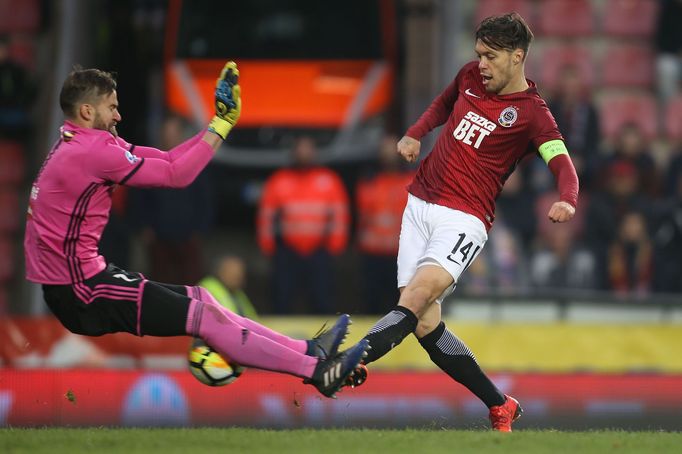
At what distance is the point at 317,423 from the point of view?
9.54m

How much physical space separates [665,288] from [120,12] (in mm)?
7212

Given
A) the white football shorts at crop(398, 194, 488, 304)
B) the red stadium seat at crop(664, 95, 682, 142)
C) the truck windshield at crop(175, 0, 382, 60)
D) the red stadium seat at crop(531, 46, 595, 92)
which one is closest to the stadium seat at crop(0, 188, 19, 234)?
the truck windshield at crop(175, 0, 382, 60)

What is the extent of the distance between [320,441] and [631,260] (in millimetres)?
6308

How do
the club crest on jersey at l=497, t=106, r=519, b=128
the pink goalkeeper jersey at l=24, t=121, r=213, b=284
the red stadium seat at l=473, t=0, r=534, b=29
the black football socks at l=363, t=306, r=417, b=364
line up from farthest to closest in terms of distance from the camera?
the red stadium seat at l=473, t=0, r=534, b=29 → the club crest on jersey at l=497, t=106, r=519, b=128 → the black football socks at l=363, t=306, r=417, b=364 → the pink goalkeeper jersey at l=24, t=121, r=213, b=284

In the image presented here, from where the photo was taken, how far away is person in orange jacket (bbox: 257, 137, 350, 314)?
40.5ft

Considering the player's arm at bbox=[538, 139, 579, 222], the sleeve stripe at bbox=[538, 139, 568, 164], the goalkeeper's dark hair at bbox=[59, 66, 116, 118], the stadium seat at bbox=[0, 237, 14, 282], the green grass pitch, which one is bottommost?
the stadium seat at bbox=[0, 237, 14, 282]

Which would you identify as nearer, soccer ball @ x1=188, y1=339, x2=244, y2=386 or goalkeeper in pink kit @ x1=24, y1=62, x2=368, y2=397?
goalkeeper in pink kit @ x1=24, y1=62, x2=368, y2=397

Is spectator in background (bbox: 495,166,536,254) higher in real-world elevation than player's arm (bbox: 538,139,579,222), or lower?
lower

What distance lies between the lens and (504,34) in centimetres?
693

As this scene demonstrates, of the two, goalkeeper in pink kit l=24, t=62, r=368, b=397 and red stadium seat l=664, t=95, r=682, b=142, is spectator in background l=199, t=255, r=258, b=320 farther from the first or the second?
red stadium seat l=664, t=95, r=682, b=142

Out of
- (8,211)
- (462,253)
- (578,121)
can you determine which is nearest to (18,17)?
(8,211)

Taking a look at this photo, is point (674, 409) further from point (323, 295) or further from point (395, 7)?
point (395, 7)

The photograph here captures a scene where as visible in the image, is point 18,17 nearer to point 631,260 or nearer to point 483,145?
point 631,260

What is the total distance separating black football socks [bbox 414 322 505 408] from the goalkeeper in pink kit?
710 millimetres
